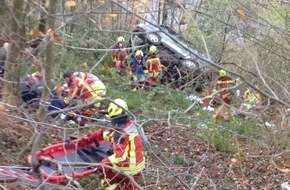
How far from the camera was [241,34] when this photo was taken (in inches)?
284

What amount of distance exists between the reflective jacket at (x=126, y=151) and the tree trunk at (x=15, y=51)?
139 cm

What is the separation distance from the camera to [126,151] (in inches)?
307

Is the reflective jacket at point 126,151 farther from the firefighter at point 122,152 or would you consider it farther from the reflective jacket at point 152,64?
the reflective jacket at point 152,64

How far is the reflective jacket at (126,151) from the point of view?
740 centimetres

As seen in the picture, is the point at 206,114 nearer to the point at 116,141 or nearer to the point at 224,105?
the point at 116,141

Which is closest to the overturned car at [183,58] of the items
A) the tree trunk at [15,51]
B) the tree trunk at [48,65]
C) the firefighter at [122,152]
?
the firefighter at [122,152]

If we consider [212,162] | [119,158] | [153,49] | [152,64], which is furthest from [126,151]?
[152,64]

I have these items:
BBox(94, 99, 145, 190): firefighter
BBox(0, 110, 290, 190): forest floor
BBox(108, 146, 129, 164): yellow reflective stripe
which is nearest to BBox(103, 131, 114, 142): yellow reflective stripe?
BBox(94, 99, 145, 190): firefighter

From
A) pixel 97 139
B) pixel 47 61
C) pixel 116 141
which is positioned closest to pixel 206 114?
pixel 97 139

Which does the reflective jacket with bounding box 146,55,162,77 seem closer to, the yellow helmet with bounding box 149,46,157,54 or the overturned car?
the yellow helmet with bounding box 149,46,157,54

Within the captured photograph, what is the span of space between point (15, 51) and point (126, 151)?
2335 mm

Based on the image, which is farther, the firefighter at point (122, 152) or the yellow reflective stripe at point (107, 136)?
the yellow reflective stripe at point (107, 136)

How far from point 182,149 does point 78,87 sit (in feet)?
14.4

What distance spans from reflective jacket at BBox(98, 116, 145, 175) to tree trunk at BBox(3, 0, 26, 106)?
1.39 metres
